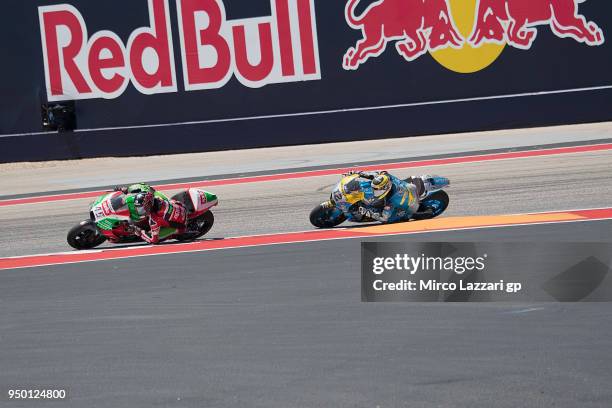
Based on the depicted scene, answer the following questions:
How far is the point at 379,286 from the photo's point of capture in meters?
9.45

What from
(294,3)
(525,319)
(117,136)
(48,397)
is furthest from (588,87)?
(48,397)

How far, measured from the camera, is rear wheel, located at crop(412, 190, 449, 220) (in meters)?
13.5

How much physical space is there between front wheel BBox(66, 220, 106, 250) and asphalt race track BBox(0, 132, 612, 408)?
0.92 m

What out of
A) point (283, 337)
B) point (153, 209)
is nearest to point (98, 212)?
point (153, 209)

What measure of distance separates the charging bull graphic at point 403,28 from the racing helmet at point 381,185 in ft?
32.6

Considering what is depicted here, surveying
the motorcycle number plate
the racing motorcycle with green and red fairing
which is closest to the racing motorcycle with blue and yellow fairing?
the racing motorcycle with green and red fairing

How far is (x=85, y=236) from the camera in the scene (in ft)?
43.6

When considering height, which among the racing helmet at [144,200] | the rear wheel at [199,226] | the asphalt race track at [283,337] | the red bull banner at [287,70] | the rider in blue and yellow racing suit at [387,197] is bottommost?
the asphalt race track at [283,337]

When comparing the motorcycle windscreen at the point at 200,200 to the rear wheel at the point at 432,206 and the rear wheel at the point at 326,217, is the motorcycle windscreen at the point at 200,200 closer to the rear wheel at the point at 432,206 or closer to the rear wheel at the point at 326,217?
the rear wheel at the point at 326,217

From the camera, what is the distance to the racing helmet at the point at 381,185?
12617mm

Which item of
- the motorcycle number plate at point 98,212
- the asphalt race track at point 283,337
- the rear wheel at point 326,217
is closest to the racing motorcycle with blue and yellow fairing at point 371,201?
the rear wheel at point 326,217

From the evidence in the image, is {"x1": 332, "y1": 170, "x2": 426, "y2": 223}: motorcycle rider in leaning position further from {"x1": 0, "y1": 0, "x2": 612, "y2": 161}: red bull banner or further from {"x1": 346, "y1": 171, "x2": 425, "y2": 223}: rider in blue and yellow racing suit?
{"x1": 0, "y1": 0, "x2": 612, "y2": 161}: red bull banner

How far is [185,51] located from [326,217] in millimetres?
10456

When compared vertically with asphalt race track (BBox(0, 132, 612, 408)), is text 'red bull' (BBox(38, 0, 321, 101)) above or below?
above
